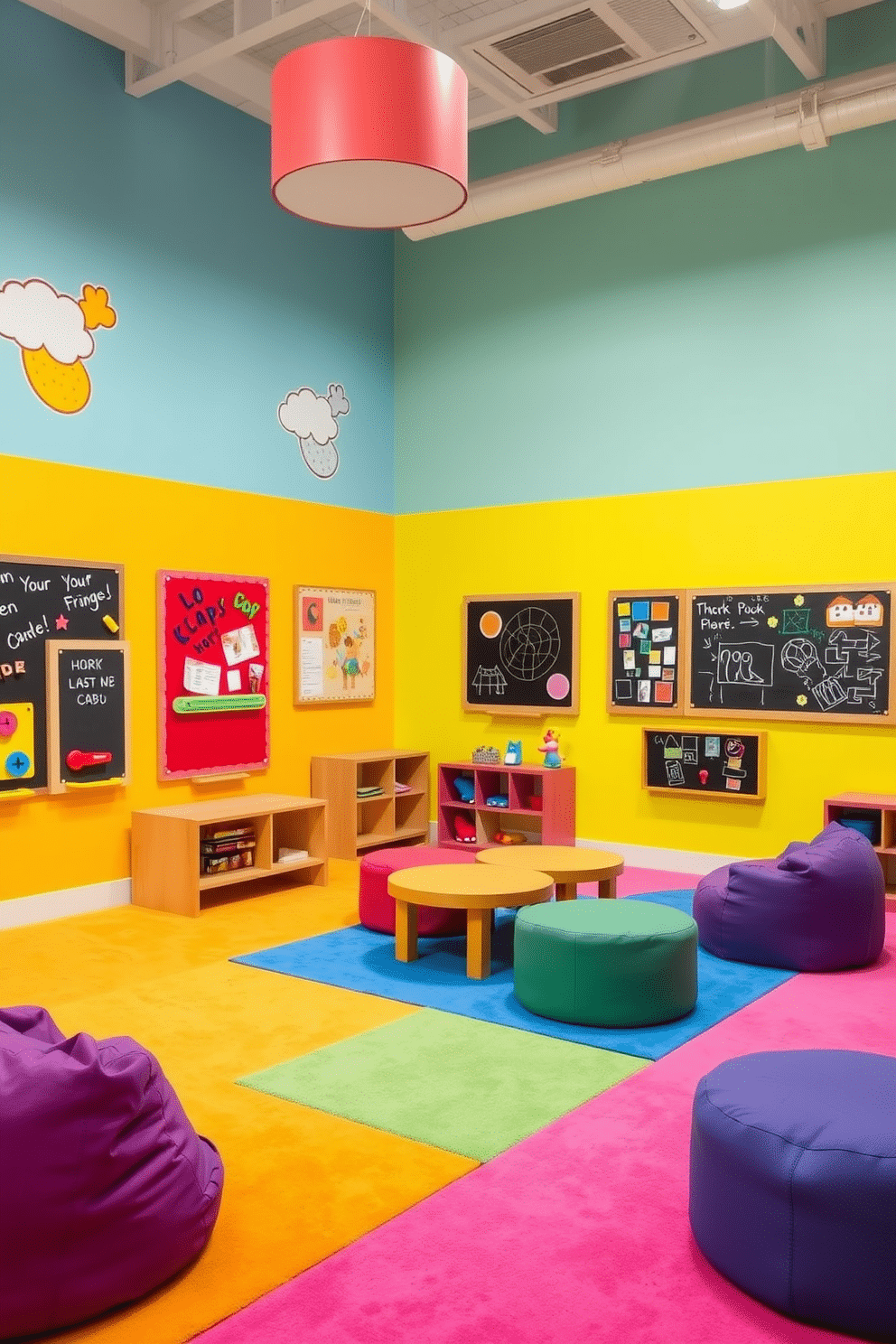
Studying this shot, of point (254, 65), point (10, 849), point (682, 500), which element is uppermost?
point (254, 65)

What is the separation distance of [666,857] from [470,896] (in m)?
2.92

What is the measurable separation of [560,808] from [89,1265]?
5.42 meters

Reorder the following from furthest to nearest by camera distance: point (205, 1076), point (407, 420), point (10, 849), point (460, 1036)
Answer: point (407, 420) → point (10, 849) → point (460, 1036) → point (205, 1076)

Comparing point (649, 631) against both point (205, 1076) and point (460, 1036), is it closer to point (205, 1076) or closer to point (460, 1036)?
point (460, 1036)

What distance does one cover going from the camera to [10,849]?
6.18 meters

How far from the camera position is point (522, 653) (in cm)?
816

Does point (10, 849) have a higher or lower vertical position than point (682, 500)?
lower

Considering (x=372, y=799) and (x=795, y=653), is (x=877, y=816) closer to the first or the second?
(x=795, y=653)

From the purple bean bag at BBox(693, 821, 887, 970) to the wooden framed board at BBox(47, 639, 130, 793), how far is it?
3572 millimetres

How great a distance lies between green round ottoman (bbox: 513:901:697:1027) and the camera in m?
4.43

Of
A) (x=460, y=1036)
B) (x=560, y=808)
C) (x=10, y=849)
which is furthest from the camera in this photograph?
(x=560, y=808)

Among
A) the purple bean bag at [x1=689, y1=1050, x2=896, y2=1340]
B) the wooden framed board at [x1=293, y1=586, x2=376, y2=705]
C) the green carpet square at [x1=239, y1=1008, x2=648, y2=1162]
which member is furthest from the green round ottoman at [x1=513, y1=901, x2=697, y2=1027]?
the wooden framed board at [x1=293, y1=586, x2=376, y2=705]

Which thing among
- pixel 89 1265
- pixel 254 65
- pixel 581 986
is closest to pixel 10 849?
pixel 581 986

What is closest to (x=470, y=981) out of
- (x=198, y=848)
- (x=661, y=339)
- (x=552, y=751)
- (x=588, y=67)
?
(x=198, y=848)
